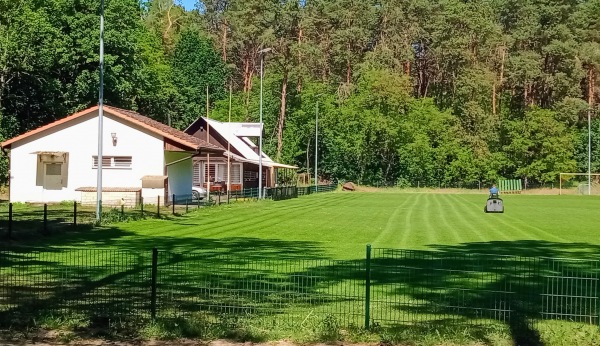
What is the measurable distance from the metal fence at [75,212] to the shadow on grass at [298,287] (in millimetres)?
3329

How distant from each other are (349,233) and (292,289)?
13.0m

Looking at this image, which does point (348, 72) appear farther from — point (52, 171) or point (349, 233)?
point (349, 233)

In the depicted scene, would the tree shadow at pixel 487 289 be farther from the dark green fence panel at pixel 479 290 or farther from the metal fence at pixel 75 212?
the metal fence at pixel 75 212

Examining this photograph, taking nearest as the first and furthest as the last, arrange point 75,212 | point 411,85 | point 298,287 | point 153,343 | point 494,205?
point 153,343 → point 298,287 → point 75,212 → point 494,205 → point 411,85

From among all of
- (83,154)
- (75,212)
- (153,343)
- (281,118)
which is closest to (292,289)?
(153,343)

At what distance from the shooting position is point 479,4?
273 ft

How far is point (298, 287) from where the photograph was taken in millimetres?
13148

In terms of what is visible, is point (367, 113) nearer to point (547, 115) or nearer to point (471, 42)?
point (471, 42)

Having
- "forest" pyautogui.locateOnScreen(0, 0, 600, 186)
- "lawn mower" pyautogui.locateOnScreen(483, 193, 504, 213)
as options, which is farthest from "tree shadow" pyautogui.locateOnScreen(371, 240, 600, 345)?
"forest" pyautogui.locateOnScreen(0, 0, 600, 186)

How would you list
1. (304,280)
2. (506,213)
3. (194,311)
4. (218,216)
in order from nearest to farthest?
(194,311), (304,280), (218,216), (506,213)

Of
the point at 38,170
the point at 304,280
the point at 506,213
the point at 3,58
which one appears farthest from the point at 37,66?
the point at 304,280

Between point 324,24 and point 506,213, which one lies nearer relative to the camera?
point 506,213

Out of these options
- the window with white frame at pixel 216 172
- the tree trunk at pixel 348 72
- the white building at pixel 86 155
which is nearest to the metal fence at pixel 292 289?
the white building at pixel 86 155

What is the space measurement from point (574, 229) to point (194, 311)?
22765 mm
